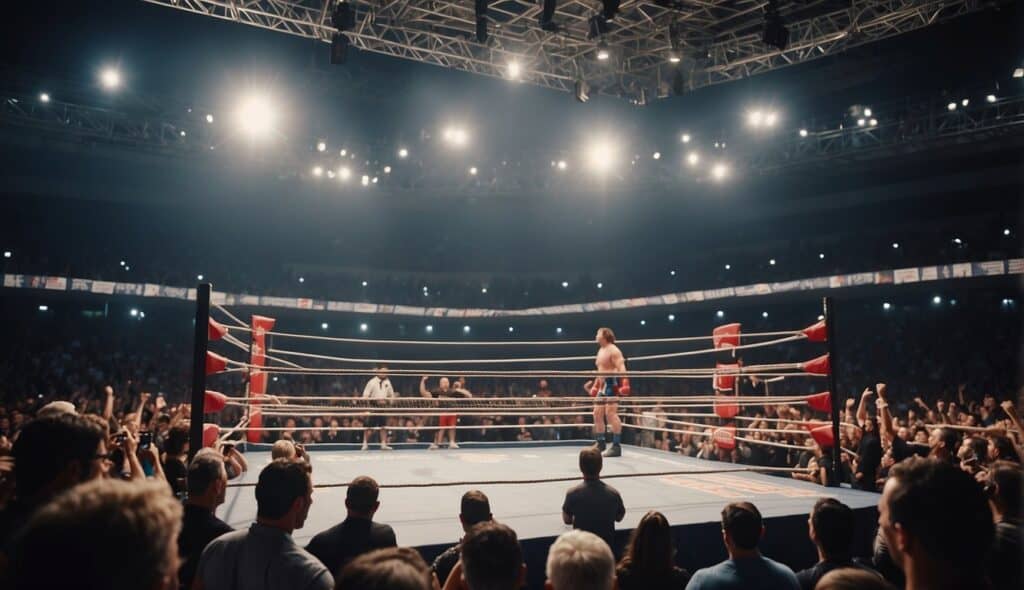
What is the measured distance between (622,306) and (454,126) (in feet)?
25.4

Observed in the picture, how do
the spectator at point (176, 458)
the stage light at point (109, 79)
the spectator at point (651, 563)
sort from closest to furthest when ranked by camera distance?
1. the spectator at point (651, 563)
2. the spectator at point (176, 458)
3. the stage light at point (109, 79)

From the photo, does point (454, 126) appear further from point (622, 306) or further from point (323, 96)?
point (622, 306)

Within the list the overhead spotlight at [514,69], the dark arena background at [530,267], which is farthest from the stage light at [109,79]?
the overhead spotlight at [514,69]

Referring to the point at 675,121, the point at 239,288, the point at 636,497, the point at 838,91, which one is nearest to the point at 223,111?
the point at 239,288

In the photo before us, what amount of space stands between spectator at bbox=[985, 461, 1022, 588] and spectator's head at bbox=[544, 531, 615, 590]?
1810 millimetres

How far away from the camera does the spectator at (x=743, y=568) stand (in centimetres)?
257

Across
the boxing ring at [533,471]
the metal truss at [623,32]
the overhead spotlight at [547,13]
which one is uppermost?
the metal truss at [623,32]

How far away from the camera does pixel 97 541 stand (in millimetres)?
901

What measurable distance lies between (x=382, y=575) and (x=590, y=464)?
2853mm

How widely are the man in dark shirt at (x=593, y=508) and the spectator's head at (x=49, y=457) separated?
2534mm

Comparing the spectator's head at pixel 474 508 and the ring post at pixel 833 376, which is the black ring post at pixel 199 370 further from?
the ring post at pixel 833 376

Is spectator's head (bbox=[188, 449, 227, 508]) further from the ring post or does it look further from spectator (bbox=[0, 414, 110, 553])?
the ring post

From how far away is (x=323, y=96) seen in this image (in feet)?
64.2

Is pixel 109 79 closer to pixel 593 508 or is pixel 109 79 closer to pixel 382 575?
pixel 593 508
